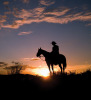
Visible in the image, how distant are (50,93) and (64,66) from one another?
33.6ft

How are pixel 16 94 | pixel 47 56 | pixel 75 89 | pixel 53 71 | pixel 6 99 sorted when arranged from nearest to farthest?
pixel 6 99 → pixel 16 94 → pixel 75 89 → pixel 53 71 → pixel 47 56

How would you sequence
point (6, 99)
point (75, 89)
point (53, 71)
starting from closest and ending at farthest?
point (6, 99) → point (75, 89) → point (53, 71)

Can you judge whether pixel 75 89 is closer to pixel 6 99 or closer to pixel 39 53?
pixel 6 99

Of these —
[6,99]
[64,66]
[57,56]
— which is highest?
[57,56]

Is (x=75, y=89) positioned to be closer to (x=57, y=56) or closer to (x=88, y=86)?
(x=88, y=86)

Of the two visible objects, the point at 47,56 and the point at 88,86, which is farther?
the point at 47,56

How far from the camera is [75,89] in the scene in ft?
20.1

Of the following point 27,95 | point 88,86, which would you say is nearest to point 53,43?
point 88,86

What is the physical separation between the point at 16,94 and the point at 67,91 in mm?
2206

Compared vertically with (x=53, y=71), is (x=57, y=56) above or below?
above

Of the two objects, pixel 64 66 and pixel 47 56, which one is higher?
pixel 47 56

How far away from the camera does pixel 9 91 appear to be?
6.15 metres

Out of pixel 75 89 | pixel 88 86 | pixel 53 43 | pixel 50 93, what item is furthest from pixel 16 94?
pixel 53 43

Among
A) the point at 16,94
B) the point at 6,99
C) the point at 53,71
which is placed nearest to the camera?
the point at 6,99
